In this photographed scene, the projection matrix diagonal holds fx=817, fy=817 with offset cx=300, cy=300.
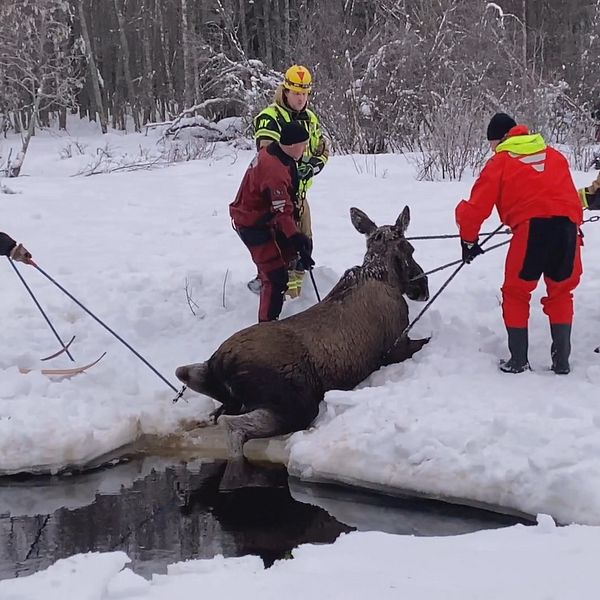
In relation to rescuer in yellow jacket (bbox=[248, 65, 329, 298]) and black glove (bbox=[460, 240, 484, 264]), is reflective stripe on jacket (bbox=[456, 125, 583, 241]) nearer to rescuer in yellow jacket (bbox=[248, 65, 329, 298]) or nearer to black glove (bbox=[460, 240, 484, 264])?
black glove (bbox=[460, 240, 484, 264])

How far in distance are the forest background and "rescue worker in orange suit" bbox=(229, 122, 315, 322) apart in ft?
14.0

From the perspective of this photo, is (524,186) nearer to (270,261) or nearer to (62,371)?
(270,261)

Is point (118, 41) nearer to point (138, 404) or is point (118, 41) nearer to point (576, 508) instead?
point (138, 404)

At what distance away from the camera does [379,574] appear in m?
3.12

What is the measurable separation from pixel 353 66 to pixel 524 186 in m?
12.7

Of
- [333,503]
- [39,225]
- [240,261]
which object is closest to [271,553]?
[333,503]

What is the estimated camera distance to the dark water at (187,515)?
4094 millimetres

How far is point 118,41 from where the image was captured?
3094cm

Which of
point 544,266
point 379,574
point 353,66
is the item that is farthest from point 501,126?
point 353,66

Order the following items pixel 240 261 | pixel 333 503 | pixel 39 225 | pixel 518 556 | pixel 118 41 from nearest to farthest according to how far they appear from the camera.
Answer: pixel 518 556 < pixel 333 503 < pixel 240 261 < pixel 39 225 < pixel 118 41

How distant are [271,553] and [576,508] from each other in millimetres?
1504

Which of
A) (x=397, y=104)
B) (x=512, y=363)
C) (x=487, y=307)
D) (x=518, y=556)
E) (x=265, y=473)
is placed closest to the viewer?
(x=518, y=556)

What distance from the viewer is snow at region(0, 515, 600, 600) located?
2.90m

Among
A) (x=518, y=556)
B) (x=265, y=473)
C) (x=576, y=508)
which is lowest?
(x=265, y=473)
